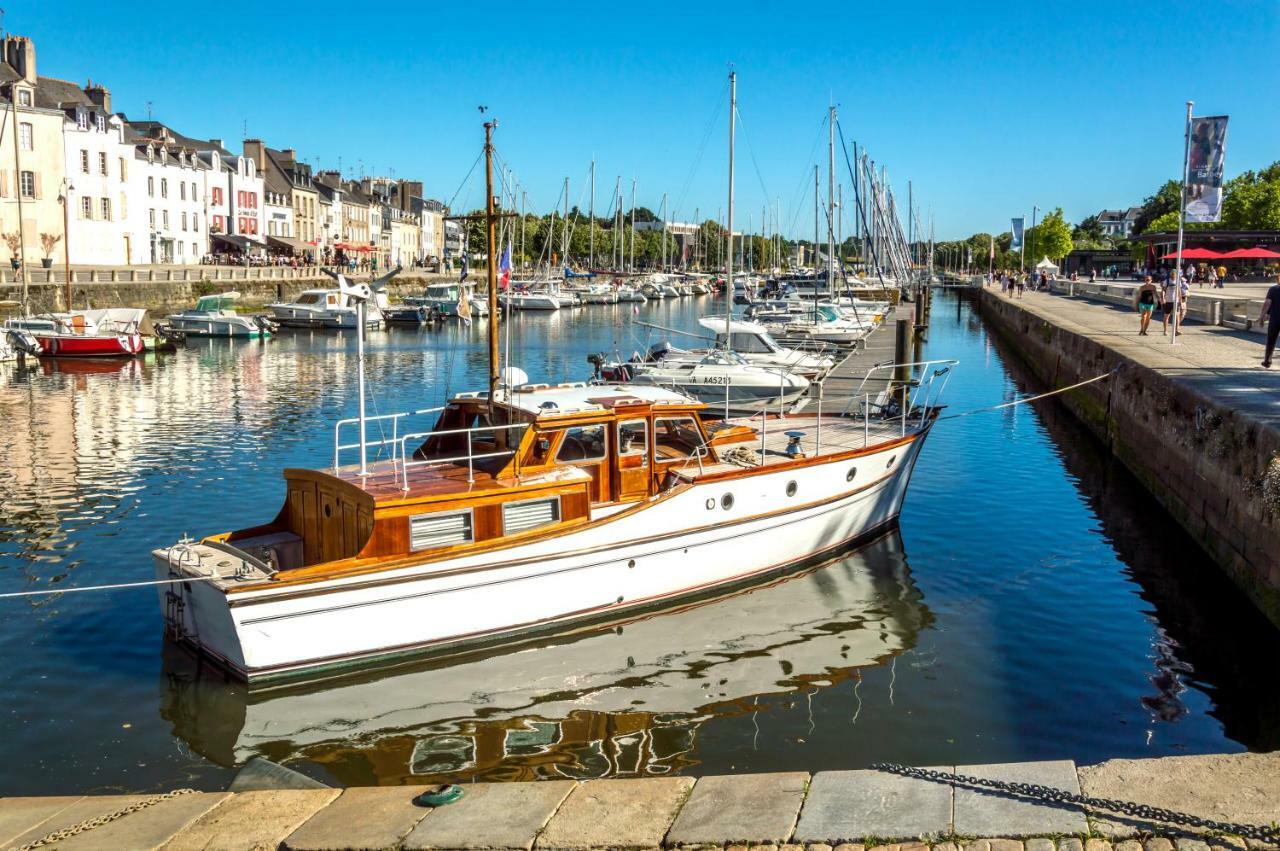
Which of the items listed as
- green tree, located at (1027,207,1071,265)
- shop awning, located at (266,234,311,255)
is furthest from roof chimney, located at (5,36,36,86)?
green tree, located at (1027,207,1071,265)

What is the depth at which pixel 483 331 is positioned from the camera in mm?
68938

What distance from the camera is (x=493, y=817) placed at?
7984mm

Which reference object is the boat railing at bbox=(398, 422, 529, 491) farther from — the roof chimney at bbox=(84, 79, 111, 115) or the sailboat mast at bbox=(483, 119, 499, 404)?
the roof chimney at bbox=(84, 79, 111, 115)

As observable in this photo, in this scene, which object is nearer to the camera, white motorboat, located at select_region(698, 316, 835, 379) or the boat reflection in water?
the boat reflection in water

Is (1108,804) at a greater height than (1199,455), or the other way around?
(1199,455)

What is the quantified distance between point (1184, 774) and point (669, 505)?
815 centimetres

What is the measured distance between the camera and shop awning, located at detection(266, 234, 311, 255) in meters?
94.4

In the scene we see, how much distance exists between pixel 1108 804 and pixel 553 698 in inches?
267

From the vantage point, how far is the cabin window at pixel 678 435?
16.3 metres

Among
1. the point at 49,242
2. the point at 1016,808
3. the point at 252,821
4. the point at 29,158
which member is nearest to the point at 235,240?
the point at 49,242

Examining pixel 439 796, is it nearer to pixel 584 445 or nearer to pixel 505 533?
pixel 505 533

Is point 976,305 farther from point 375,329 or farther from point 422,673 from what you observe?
point 422,673

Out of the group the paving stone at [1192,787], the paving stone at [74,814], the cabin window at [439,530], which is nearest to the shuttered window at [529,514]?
the cabin window at [439,530]

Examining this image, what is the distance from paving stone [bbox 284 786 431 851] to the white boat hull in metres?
4.21
